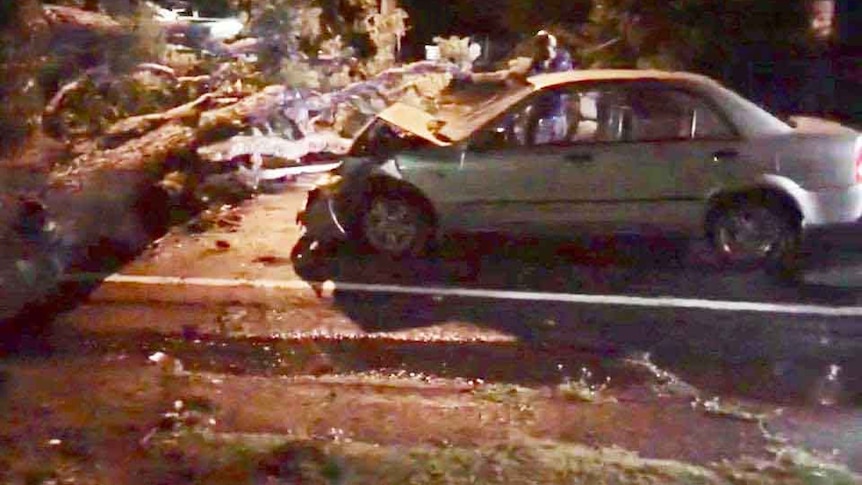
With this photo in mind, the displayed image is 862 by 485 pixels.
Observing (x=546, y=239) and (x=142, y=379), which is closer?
(x=142, y=379)

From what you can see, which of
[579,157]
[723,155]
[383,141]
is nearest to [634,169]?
[579,157]

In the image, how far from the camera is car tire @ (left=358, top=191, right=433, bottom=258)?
35.2ft

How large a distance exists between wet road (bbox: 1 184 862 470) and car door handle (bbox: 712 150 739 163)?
2.86 ft

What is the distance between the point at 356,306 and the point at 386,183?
4.32ft

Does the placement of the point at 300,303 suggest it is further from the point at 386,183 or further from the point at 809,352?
the point at 809,352

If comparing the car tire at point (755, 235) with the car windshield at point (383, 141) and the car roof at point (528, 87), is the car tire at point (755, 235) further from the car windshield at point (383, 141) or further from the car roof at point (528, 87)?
the car windshield at point (383, 141)

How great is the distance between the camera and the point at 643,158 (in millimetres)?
10219

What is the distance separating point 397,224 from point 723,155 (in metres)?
2.48

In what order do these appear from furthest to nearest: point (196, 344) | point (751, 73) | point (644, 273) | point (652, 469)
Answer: point (751, 73)
point (644, 273)
point (196, 344)
point (652, 469)

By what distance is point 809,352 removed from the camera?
849 cm

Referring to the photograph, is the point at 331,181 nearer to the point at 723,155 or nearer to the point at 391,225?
the point at 391,225

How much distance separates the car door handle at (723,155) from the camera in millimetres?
10125

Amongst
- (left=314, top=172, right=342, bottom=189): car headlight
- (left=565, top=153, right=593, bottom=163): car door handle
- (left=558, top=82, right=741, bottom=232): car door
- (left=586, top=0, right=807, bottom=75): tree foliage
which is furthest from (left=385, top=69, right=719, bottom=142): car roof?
(left=586, top=0, right=807, bottom=75): tree foliage

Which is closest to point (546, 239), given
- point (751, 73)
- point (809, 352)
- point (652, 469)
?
point (809, 352)
